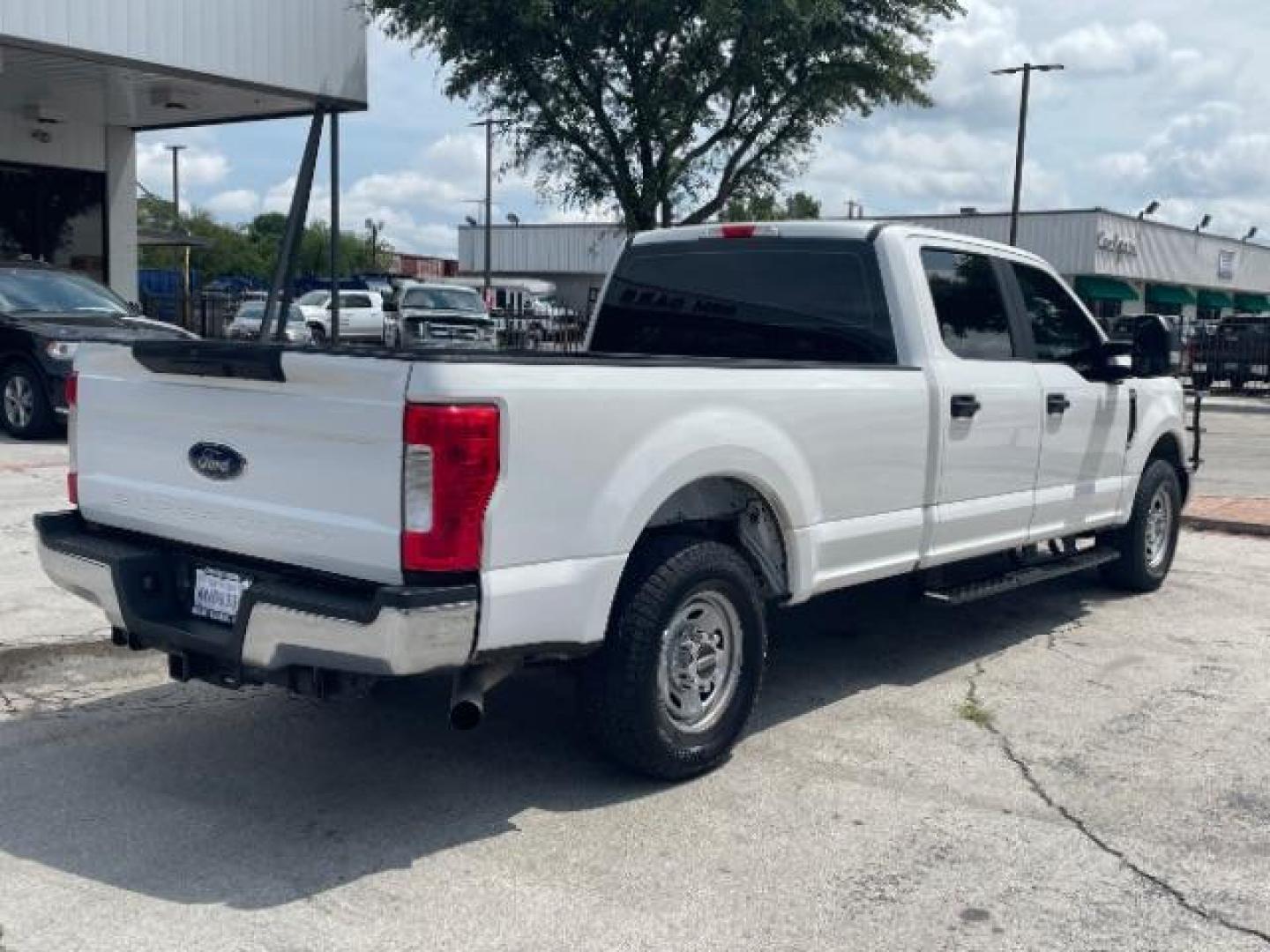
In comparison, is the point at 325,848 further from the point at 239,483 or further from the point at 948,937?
the point at 948,937

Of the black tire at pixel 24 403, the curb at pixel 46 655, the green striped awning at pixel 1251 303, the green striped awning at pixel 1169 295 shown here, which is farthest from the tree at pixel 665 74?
the green striped awning at pixel 1251 303

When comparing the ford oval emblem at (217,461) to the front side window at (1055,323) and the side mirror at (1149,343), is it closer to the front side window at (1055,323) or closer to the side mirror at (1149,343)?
the front side window at (1055,323)

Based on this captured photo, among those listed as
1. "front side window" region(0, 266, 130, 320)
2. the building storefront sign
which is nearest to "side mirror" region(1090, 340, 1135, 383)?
"front side window" region(0, 266, 130, 320)

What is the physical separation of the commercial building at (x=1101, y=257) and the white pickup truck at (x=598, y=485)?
1340 inches

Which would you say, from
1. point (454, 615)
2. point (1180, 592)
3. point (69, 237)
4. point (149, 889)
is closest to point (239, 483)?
point (454, 615)

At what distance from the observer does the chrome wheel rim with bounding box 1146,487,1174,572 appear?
8099 millimetres

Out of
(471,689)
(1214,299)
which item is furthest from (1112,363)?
(1214,299)

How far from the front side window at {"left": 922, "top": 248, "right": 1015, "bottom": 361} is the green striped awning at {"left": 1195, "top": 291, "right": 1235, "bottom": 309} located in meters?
60.0

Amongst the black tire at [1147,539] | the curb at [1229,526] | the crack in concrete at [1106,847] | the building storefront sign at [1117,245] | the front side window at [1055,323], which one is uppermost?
the building storefront sign at [1117,245]

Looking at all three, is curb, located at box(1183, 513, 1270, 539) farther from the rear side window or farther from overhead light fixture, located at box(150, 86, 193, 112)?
overhead light fixture, located at box(150, 86, 193, 112)

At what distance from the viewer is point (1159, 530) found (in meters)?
8.22

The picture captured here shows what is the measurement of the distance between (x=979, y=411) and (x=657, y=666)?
7.50 feet

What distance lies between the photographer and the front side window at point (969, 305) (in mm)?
6113

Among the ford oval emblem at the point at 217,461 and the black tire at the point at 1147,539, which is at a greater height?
the ford oval emblem at the point at 217,461
